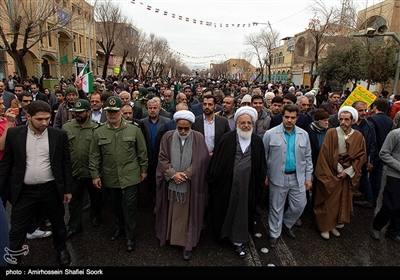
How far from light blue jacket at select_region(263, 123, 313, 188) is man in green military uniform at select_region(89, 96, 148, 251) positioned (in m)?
1.85

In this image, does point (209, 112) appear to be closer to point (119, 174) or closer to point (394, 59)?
point (119, 174)

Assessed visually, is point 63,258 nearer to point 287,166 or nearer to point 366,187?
point 287,166

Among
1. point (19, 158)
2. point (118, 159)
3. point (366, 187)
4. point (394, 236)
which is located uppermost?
point (19, 158)

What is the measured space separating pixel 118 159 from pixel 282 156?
90.0 inches

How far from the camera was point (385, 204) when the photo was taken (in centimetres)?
376

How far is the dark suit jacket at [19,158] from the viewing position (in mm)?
2861

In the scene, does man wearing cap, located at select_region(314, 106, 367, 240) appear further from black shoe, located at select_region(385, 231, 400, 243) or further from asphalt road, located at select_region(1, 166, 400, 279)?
black shoe, located at select_region(385, 231, 400, 243)

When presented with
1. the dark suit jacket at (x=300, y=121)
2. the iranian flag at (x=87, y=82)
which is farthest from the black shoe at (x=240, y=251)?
the iranian flag at (x=87, y=82)

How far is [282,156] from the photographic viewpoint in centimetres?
364

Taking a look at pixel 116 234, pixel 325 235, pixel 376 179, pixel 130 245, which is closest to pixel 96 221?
pixel 116 234

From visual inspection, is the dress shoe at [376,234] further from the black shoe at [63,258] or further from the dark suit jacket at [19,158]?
the dark suit jacket at [19,158]

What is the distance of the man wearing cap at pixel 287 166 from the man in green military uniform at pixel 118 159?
1892 mm

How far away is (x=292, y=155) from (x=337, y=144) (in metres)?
0.78

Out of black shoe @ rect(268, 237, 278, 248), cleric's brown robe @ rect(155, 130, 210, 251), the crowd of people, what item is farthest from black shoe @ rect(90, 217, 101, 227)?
black shoe @ rect(268, 237, 278, 248)
